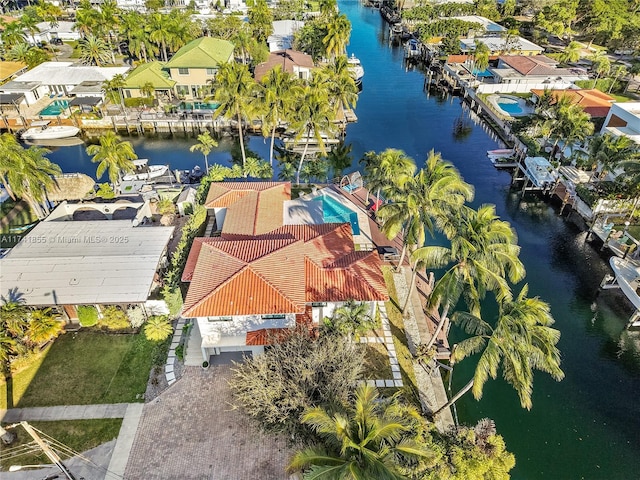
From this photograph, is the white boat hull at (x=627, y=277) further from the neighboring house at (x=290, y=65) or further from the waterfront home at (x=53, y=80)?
the waterfront home at (x=53, y=80)

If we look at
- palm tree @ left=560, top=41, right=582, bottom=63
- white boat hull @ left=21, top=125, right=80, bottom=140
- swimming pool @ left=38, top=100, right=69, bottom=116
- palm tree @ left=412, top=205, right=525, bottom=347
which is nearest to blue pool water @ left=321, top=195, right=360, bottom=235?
palm tree @ left=412, top=205, right=525, bottom=347

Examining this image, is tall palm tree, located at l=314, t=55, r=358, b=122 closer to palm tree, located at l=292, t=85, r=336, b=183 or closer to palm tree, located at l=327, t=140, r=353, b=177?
palm tree, located at l=292, t=85, r=336, b=183

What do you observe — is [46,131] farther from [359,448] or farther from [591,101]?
[591,101]

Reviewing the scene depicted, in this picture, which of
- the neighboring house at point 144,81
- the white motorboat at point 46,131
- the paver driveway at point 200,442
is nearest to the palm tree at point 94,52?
the neighboring house at point 144,81

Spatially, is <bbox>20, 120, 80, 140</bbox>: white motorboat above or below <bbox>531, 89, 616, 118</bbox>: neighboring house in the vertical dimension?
below

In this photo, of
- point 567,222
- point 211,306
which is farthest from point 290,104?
point 567,222

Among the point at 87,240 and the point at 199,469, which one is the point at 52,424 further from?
the point at 87,240
